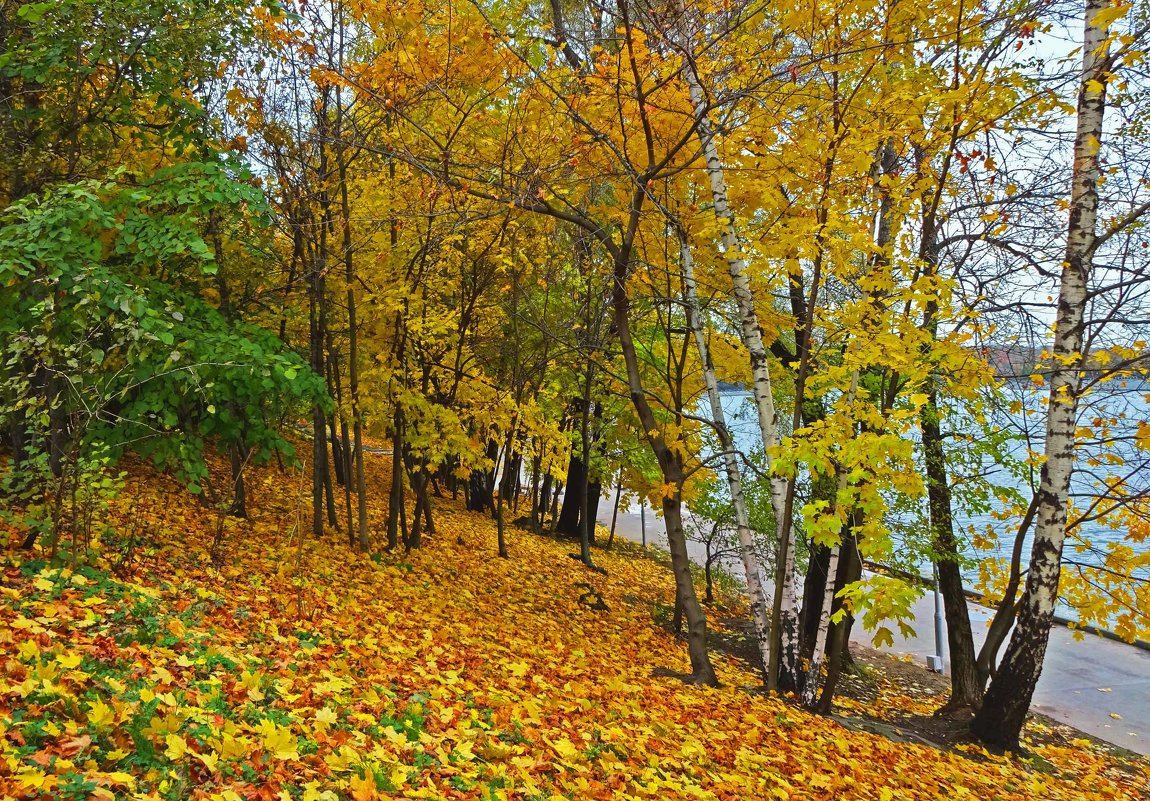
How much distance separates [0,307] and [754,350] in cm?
586

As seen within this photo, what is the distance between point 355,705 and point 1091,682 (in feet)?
46.4

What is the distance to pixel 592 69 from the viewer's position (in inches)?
240

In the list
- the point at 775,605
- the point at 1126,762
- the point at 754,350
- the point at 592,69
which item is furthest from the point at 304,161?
the point at 1126,762

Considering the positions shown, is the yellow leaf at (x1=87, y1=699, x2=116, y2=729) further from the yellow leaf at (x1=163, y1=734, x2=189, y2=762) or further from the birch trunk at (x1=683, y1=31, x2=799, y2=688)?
the birch trunk at (x1=683, y1=31, x2=799, y2=688)

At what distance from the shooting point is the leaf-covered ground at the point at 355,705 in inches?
104

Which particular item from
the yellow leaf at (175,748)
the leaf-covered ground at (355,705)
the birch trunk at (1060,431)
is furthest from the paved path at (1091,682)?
the yellow leaf at (175,748)

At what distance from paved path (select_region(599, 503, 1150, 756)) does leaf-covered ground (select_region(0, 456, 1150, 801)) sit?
3.20 m

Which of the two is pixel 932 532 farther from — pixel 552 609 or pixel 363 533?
pixel 363 533

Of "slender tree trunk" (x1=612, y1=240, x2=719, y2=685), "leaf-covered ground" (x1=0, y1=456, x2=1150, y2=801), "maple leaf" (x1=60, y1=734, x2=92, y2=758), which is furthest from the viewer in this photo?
"slender tree trunk" (x1=612, y1=240, x2=719, y2=685)

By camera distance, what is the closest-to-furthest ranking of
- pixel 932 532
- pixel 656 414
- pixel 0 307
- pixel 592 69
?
pixel 0 307, pixel 592 69, pixel 932 532, pixel 656 414

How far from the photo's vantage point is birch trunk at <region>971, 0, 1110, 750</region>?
597 cm

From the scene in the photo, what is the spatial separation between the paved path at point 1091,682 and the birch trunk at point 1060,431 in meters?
3.88

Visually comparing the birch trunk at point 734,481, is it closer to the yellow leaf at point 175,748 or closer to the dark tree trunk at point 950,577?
the dark tree trunk at point 950,577

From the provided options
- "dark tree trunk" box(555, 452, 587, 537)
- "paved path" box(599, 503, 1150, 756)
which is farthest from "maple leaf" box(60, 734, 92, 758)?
"dark tree trunk" box(555, 452, 587, 537)
